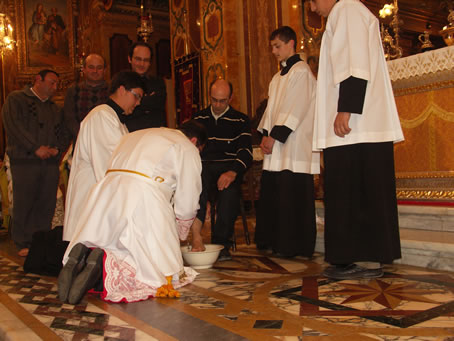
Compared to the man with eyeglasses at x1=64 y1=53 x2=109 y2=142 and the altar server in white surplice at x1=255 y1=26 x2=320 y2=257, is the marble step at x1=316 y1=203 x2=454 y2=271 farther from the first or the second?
the man with eyeglasses at x1=64 y1=53 x2=109 y2=142

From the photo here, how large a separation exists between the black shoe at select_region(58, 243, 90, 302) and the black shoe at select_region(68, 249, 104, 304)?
51mm

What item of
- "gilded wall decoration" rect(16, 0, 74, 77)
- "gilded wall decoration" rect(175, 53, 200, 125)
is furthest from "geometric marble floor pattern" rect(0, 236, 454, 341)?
"gilded wall decoration" rect(16, 0, 74, 77)

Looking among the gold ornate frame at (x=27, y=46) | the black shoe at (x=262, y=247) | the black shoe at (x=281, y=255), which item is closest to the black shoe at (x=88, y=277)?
the black shoe at (x=281, y=255)

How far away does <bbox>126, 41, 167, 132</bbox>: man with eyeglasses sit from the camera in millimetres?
4574

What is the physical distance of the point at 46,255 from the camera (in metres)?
3.81

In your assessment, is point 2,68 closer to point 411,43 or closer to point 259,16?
point 259,16

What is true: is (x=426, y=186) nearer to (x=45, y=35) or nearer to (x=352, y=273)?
(x=352, y=273)

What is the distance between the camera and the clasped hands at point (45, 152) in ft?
16.7

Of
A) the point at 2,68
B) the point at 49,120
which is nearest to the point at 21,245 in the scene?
the point at 49,120

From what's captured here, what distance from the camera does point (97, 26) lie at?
15.2 m

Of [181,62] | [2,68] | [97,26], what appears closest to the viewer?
[181,62]

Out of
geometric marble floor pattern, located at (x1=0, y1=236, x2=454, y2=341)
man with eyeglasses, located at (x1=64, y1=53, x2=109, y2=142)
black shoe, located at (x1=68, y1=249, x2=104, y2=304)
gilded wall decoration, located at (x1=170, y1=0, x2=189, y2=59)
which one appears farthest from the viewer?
gilded wall decoration, located at (x1=170, y1=0, x2=189, y2=59)

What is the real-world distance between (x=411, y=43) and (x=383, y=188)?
28.3ft

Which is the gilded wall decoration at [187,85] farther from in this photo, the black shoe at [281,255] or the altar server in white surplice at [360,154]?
the altar server in white surplice at [360,154]
